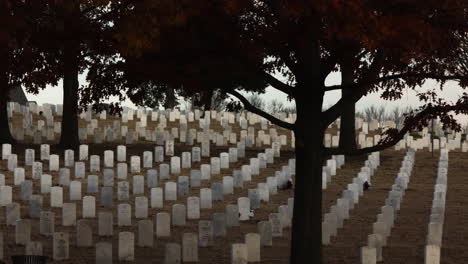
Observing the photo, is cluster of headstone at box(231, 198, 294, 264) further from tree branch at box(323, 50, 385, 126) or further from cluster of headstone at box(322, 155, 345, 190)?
cluster of headstone at box(322, 155, 345, 190)

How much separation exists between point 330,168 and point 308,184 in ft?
38.6

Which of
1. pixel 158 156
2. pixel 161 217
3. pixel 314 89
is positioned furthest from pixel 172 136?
pixel 314 89

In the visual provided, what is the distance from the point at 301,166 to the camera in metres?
14.7

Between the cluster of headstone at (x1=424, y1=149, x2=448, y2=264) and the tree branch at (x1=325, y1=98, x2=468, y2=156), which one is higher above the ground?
the tree branch at (x1=325, y1=98, x2=468, y2=156)

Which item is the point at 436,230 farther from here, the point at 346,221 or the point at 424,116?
the point at 346,221

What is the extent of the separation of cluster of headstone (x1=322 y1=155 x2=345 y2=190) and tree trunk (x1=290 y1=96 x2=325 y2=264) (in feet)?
30.6

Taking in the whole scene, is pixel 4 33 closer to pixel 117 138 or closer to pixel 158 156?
pixel 158 156

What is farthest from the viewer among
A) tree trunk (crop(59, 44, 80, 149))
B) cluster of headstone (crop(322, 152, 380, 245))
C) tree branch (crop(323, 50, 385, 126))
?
tree trunk (crop(59, 44, 80, 149))

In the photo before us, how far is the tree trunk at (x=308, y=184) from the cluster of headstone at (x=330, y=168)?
932 cm

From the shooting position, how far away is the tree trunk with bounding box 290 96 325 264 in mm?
14492

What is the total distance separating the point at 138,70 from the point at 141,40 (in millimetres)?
1890

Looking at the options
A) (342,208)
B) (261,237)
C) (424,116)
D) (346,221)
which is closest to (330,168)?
(346,221)

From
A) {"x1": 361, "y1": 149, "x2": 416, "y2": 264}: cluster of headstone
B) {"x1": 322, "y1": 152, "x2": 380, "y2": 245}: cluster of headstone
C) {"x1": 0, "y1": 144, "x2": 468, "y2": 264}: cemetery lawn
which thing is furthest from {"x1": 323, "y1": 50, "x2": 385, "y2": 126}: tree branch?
{"x1": 322, "y1": 152, "x2": 380, "y2": 245}: cluster of headstone

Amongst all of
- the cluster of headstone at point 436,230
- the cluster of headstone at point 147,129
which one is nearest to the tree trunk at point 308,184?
the cluster of headstone at point 436,230
